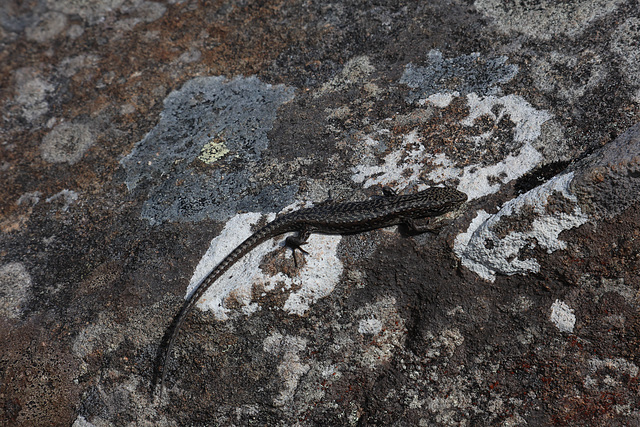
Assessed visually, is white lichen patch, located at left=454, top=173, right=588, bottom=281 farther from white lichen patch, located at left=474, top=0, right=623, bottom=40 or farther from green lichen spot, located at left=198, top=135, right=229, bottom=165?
green lichen spot, located at left=198, top=135, right=229, bottom=165

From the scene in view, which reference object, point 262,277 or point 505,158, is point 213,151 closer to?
point 262,277

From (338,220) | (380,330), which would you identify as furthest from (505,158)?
(380,330)

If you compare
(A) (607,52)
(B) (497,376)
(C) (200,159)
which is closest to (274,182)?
(C) (200,159)

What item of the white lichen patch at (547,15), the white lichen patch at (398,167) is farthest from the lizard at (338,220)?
the white lichen patch at (547,15)

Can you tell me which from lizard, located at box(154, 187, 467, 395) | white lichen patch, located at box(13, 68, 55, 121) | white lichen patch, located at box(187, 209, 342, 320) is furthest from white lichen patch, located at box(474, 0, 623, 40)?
white lichen patch, located at box(13, 68, 55, 121)

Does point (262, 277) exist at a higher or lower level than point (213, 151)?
lower
